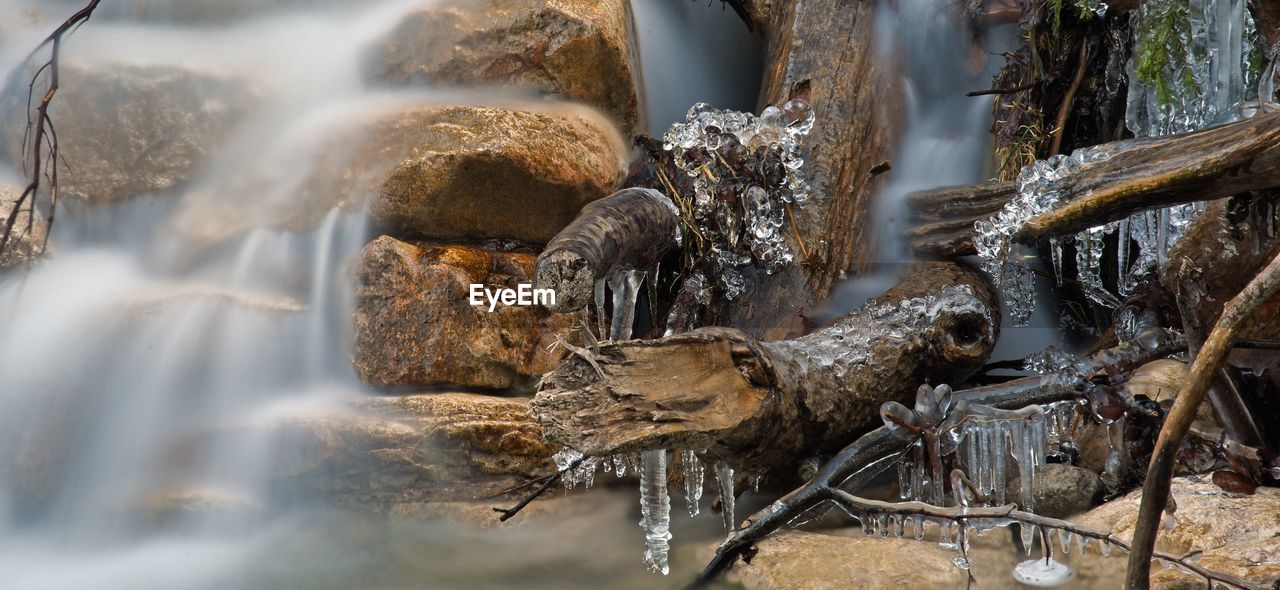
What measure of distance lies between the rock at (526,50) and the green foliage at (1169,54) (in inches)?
90.4

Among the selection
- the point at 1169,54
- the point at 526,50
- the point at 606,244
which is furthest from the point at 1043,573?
the point at 526,50

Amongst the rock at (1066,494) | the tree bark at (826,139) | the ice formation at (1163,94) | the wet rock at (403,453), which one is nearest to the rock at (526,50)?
the tree bark at (826,139)

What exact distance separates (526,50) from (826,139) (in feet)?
4.94

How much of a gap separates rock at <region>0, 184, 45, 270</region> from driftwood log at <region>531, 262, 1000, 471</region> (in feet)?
10.4

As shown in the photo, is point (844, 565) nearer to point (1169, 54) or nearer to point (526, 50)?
point (1169, 54)

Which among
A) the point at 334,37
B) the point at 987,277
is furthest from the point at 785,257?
the point at 334,37

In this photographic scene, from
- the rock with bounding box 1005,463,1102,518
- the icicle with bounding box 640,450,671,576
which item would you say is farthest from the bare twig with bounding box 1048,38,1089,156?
the icicle with bounding box 640,450,671,576

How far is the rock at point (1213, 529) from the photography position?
228cm

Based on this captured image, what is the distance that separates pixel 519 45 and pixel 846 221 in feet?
5.88

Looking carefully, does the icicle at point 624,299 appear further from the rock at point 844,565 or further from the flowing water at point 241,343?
the rock at point 844,565

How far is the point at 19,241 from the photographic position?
13.6 ft

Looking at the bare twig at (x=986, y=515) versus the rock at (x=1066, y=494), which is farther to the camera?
the rock at (x=1066, y=494)

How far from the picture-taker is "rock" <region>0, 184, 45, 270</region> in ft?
13.6

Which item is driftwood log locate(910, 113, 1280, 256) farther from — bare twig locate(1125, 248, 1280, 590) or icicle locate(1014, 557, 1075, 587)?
icicle locate(1014, 557, 1075, 587)
